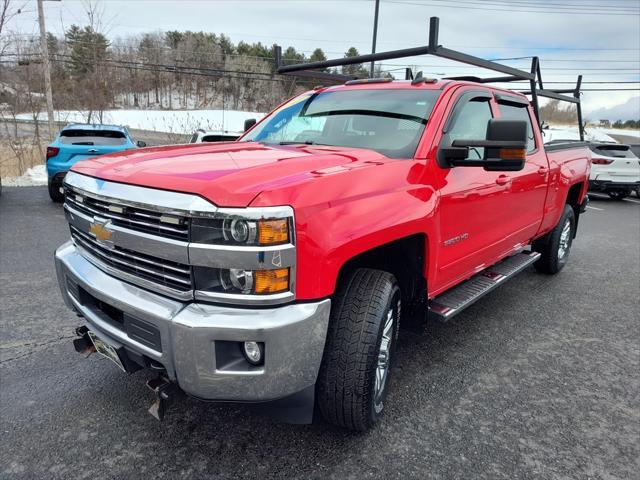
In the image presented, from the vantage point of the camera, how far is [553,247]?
5410mm

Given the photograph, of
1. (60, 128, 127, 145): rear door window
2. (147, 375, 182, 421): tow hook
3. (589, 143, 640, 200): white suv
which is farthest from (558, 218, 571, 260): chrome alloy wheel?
(589, 143, 640, 200): white suv

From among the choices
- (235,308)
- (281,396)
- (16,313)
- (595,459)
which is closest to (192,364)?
(235,308)

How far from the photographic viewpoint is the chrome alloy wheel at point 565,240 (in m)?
5.59

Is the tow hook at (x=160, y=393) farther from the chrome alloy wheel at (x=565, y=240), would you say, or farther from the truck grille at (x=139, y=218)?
the chrome alloy wheel at (x=565, y=240)

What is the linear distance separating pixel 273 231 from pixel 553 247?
4.61 m

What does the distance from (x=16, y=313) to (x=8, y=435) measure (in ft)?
6.23

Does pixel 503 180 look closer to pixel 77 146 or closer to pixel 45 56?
pixel 77 146

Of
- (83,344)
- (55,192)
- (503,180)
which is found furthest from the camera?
(55,192)

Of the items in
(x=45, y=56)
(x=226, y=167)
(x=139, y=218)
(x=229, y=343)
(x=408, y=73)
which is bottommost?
(x=229, y=343)

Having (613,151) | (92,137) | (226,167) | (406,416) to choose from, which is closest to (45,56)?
(92,137)

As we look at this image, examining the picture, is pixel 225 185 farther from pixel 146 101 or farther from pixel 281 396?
pixel 146 101

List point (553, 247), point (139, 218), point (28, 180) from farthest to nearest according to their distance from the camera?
point (28, 180) < point (553, 247) < point (139, 218)

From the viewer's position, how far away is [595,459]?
7.86 ft

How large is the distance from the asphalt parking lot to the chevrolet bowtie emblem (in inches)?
41.9
